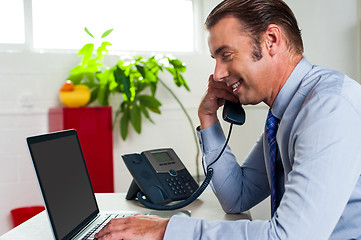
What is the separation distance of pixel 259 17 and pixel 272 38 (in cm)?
6

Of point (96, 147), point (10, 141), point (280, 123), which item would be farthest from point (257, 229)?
point (10, 141)

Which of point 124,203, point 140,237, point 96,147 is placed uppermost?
point 140,237

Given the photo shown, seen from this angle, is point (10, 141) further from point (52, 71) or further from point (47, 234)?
point (47, 234)

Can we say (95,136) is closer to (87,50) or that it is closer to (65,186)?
(87,50)

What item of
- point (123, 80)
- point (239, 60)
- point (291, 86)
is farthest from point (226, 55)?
point (123, 80)

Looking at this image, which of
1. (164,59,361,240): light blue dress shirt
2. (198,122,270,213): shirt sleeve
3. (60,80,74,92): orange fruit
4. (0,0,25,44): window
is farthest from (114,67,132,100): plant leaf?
(164,59,361,240): light blue dress shirt

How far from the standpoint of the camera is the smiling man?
2.92 feet

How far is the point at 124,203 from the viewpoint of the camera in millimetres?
1512

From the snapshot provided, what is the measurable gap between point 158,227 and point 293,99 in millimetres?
455

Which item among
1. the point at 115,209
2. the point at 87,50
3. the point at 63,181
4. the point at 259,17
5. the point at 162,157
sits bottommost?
the point at 115,209

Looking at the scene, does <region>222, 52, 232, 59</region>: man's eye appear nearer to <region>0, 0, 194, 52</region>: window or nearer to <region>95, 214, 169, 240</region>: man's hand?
<region>95, 214, 169, 240</region>: man's hand

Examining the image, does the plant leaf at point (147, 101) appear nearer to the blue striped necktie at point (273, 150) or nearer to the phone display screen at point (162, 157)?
the phone display screen at point (162, 157)

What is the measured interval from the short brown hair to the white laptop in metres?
0.50

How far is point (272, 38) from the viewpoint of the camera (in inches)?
47.1
